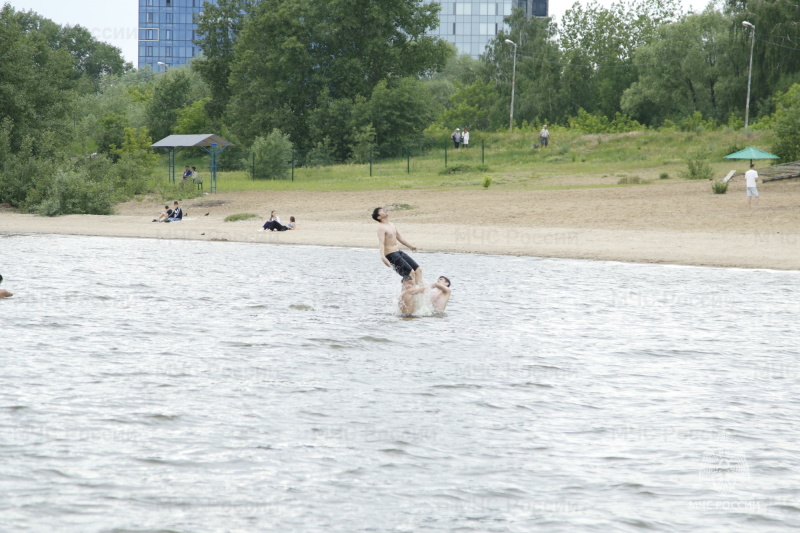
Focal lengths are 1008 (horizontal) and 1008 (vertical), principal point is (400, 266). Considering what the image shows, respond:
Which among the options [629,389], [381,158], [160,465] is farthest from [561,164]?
[160,465]

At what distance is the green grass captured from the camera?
44.5 metres

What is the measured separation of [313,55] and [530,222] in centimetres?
3748

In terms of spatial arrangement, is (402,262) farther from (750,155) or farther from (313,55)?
(313,55)

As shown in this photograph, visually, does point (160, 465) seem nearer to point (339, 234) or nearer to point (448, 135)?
point (339, 234)

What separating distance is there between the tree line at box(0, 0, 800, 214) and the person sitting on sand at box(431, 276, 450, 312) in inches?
1050

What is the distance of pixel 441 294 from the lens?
634 inches

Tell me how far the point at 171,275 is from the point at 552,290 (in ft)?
26.9

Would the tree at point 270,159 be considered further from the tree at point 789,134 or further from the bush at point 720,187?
the tree at point 789,134

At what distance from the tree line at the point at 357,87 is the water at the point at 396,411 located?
26.5 m

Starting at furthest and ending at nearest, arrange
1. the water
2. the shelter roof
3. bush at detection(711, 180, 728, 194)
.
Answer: the shelter roof < bush at detection(711, 180, 728, 194) < the water

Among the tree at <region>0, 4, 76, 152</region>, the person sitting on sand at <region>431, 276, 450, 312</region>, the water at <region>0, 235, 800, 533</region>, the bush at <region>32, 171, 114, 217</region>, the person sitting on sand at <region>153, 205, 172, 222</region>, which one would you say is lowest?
the water at <region>0, 235, 800, 533</region>

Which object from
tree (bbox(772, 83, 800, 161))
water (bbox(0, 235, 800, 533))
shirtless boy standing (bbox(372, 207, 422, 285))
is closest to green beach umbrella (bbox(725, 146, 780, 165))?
tree (bbox(772, 83, 800, 161))

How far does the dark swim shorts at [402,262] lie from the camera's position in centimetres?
1611

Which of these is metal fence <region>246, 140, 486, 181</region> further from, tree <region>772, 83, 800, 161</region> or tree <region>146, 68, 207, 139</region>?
tree <region>146, 68, 207, 139</region>
